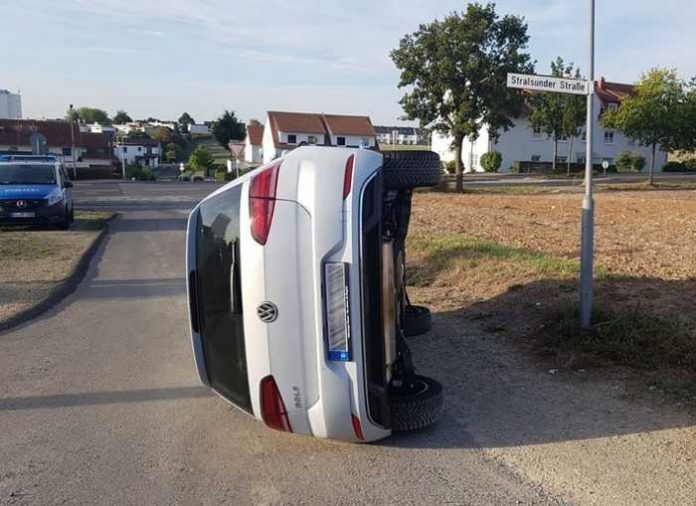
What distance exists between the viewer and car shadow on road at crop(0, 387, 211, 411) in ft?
16.3

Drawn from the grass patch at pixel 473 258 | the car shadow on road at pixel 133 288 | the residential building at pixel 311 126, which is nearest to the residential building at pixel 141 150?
the residential building at pixel 311 126

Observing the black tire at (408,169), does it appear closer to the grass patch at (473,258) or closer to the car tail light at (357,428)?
the car tail light at (357,428)

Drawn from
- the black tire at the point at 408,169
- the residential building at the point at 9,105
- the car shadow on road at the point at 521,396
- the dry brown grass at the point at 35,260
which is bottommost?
the car shadow on road at the point at 521,396

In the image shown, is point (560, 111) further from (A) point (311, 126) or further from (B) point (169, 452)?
(B) point (169, 452)

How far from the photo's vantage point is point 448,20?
34.0 m

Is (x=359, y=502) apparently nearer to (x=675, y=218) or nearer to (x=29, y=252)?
(x=29, y=252)

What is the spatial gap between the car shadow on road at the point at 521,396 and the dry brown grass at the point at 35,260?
5.14 meters

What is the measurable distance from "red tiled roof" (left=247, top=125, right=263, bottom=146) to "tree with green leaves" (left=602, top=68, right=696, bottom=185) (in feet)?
220

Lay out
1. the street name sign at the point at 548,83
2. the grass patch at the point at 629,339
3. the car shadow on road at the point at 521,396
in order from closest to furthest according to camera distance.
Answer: the car shadow on road at the point at 521,396, the grass patch at the point at 629,339, the street name sign at the point at 548,83

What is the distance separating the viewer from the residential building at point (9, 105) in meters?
78.6

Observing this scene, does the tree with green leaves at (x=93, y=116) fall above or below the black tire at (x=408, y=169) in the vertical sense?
above

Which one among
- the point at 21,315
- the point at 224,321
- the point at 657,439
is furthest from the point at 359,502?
the point at 21,315

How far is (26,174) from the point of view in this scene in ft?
59.6

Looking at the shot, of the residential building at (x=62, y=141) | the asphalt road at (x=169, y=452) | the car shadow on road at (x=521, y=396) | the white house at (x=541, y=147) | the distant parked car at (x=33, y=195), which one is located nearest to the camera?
the asphalt road at (x=169, y=452)
